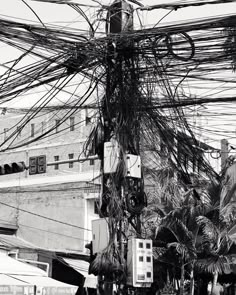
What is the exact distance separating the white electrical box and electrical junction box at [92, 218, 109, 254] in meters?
0.79

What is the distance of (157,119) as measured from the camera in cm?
1099

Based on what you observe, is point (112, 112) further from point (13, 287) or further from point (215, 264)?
point (215, 264)

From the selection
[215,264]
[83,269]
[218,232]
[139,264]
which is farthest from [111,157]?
[83,269]

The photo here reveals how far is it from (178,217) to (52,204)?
53.8 feet

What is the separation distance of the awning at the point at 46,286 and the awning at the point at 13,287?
32 centimetres

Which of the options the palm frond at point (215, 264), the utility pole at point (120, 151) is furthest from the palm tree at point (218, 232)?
the utility pole at point (120, 151)

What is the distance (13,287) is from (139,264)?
284 inches

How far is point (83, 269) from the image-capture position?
26156 millimetres

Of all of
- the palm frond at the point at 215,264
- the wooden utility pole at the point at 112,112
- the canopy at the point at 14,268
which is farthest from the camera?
the palm frond at the point at 215,264

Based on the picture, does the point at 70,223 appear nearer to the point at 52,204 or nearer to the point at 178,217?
the point at 52,204

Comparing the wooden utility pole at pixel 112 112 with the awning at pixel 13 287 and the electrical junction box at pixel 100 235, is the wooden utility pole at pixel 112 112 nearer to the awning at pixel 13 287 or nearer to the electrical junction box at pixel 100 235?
the electrical junction box at pixel 100 235

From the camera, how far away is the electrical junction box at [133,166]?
9.66 metres

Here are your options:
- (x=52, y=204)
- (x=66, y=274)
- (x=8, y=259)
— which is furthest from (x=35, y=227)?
(x=8, y=259)

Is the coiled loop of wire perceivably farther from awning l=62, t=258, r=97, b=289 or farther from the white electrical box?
awning l=62, t=258, r=97, b=289
